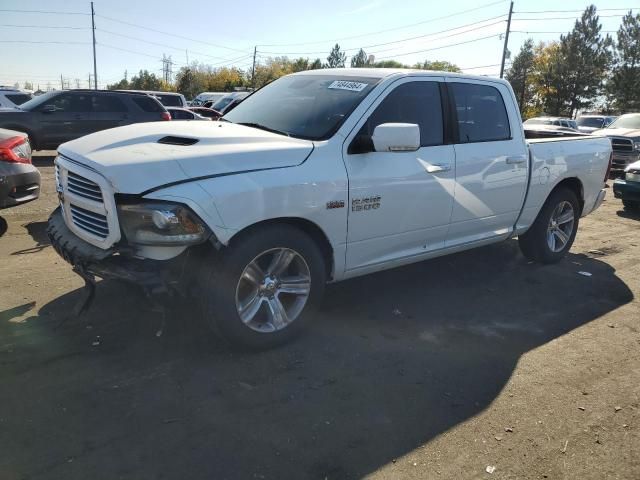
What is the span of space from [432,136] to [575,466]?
2734 millimetres

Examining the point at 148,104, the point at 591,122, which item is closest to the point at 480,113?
the point at 148,104

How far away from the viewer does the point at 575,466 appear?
2.77m

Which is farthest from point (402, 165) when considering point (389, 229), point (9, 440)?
point (9, 440)

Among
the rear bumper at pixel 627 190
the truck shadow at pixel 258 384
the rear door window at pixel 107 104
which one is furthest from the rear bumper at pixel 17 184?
the rear bumper at pixel 627 190

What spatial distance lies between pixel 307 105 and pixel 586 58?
192ft

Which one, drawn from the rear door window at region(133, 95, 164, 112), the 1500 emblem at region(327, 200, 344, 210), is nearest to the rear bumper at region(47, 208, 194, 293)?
the 1500 emblem at region(327, 200, 344, 210)

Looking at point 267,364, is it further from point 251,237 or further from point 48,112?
point 48,112

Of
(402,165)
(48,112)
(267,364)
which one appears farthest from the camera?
(48,112)

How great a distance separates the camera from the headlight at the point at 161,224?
3135 mm

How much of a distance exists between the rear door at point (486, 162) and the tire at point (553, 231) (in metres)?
0.66

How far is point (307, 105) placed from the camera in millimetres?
4359

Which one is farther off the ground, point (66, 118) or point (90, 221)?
point (66, 118)

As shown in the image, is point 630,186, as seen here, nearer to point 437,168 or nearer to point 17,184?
point 437,168

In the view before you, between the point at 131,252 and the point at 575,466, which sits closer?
the point at 575,466
